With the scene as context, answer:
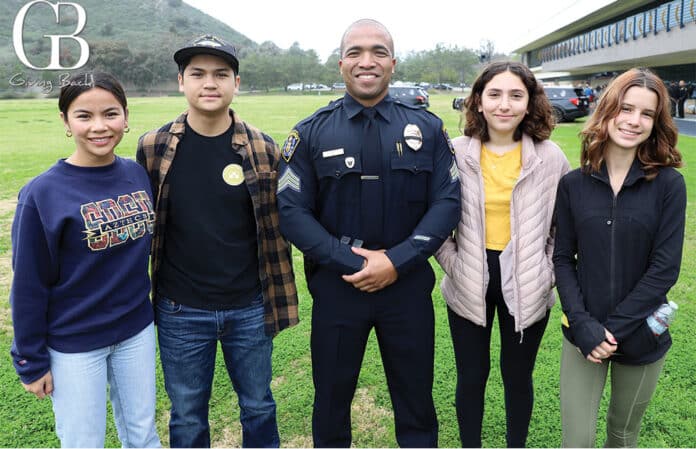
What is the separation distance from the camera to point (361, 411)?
321 centimetres

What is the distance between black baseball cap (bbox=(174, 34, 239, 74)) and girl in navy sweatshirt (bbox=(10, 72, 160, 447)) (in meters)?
0.31

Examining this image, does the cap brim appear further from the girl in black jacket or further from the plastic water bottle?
the plastic water bottle

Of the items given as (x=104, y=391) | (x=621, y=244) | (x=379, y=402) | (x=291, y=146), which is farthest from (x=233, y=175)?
(x=379, y=402)

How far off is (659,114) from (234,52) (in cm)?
181

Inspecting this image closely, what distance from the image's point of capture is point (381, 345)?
250cm

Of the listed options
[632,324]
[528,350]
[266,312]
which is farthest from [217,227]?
[632,324]

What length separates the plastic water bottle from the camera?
2074mm

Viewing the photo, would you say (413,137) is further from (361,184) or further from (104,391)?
(104,391)

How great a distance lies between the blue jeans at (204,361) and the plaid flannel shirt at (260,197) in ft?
0.32

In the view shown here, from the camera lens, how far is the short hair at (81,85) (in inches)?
81.2

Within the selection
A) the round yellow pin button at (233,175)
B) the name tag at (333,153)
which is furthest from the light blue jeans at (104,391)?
the name tag at (333,153)

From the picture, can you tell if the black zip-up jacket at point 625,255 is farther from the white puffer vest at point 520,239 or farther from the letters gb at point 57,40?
the letters gb at point 57,40

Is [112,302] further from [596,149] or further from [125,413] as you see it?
[596,149]

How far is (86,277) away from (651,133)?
2.30 m
